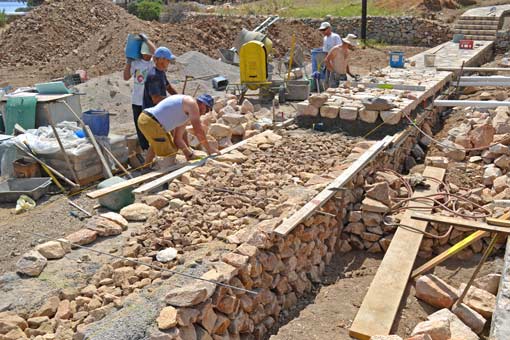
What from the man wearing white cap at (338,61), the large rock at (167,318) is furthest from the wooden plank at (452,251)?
the man wearing white cap at (338,61)

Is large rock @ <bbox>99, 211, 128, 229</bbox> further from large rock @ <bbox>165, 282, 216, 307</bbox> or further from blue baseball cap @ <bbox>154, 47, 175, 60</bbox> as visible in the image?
blue baseball cap @ <bbox>154, 47, 175, 60</bbox>

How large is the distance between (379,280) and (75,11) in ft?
59.6

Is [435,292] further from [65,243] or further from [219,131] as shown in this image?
[219,131]

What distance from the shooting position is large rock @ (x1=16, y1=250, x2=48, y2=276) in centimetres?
398

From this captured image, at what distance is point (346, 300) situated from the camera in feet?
15.8

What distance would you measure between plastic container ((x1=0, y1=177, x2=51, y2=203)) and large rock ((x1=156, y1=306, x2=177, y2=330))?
3618 mm

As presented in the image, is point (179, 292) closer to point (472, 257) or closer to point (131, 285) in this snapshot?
point (131, 285)

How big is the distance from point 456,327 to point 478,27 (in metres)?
16.9

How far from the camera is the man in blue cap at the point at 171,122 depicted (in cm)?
597

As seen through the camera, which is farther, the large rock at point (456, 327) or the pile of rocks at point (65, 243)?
the pile of rocks at point (65, 243)

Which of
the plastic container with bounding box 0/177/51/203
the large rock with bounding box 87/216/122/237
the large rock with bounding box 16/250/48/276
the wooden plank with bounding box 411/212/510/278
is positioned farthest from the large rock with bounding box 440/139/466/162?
the large rock with bounding box 16/250/48/276

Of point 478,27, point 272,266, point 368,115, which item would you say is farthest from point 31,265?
point 478,27

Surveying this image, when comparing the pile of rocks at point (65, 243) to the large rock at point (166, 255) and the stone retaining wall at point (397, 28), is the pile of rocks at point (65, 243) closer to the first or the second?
the large rock at point (166, 255)

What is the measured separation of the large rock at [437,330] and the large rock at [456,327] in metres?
0.08
